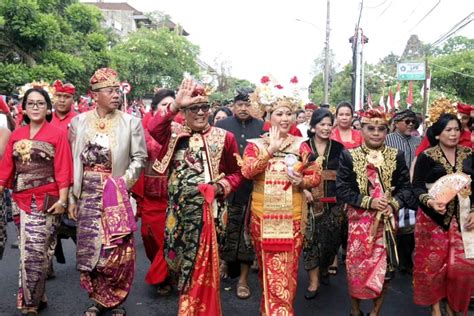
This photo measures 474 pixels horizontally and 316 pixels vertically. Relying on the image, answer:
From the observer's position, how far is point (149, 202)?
537 centimetres

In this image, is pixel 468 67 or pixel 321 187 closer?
pixel 321 187

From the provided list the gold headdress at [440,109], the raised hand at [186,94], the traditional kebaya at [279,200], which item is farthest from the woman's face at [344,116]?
the raised hand at [186,94]

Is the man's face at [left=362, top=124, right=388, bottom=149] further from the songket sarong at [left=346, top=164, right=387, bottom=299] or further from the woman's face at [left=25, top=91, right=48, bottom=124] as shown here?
the woman's face at [left=25, top=91, right=48, bottom=124]

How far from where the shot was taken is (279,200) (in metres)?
4.11

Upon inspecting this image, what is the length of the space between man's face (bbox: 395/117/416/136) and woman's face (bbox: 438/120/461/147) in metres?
1.96

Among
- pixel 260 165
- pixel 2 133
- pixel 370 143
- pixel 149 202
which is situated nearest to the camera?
pixel 260 165

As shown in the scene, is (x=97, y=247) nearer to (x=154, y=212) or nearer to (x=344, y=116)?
(x=154, y=212)

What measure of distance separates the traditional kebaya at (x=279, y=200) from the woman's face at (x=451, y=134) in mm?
1122

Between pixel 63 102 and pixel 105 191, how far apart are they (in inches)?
74.8

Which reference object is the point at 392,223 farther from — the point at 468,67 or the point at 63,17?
the point at 468,67

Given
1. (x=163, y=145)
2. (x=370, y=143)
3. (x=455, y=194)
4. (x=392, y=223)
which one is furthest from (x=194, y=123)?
(x=455, y=194)

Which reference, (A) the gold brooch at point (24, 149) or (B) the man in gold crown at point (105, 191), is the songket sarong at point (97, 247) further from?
(A) the gold brooch at point (24, 149)

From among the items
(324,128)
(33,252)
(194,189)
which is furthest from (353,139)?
(33,252)

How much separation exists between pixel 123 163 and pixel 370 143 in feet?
6.87
